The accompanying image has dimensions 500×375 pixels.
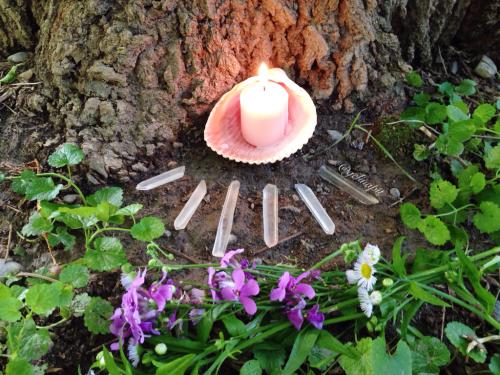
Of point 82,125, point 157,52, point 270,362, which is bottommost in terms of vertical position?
point 270,362

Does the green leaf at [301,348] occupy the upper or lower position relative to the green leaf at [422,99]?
lower

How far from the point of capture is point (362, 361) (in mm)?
811

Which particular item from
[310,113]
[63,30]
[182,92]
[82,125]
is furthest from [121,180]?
[310,113]

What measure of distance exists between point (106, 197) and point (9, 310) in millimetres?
382

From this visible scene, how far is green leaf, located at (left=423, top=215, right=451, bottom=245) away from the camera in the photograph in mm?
999

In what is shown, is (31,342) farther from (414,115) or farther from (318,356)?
(414,115)

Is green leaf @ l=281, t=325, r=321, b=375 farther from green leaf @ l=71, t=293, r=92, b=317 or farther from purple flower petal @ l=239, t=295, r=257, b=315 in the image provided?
green leaf @ l=71, t=293, r=92, b=317

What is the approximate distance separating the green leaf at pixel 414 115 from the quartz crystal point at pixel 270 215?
514 millimetres

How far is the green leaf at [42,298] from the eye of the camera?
82cm

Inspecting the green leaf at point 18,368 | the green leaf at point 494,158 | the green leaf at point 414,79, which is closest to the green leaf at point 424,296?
the green leaf at point 494,158

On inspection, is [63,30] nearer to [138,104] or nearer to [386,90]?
[138,104]

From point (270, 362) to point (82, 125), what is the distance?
895 millimetres

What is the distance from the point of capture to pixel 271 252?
1.16 meters

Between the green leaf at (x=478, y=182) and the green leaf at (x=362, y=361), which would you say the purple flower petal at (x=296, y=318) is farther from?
the green leaf at (x=478, y=182)
